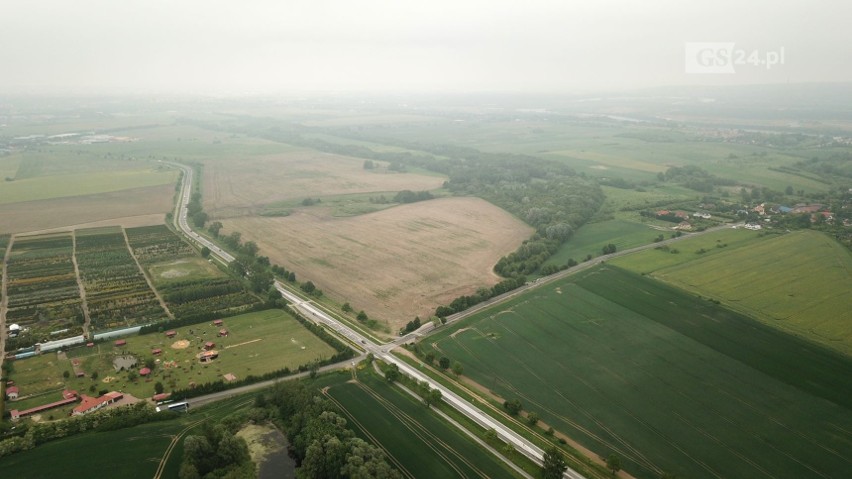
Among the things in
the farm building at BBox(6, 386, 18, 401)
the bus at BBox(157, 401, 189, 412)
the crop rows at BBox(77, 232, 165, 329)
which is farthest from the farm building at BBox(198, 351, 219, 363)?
the farm building at BBox(6, 386, 18, 401)

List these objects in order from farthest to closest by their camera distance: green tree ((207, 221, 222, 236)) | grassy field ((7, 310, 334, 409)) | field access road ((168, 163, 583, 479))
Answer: green tree ((207, 221, 222, 236))
grassy field ((7, 310, 334, 409))
field access road ((168, 163, 583, 479))

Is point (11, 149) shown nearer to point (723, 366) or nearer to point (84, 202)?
point (84, 202)

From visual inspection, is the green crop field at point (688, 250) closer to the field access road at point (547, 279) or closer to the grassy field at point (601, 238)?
the field access road at point (547, 279)

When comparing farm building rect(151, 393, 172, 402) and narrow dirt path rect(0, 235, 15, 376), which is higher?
narrow dirt path rect(0, 235, 15, 376)

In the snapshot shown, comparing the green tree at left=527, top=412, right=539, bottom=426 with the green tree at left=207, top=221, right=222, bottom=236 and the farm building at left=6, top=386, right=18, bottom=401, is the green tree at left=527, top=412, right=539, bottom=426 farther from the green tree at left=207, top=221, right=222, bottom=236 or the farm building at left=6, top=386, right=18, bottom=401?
the green tree at left=207, top=221, right=222, bottom=236

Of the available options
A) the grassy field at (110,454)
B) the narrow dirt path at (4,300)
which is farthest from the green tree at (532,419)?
the narrow dirt path at (4,300)

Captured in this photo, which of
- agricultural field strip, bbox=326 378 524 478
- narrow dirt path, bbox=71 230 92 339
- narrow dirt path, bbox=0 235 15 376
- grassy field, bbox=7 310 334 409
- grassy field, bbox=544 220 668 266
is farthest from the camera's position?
grassy field, bbox=544 220 668 266

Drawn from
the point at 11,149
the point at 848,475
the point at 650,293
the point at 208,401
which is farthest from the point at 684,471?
the point at 11,149

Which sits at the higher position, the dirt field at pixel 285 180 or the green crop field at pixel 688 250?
the dirt field at pixel 285 180
